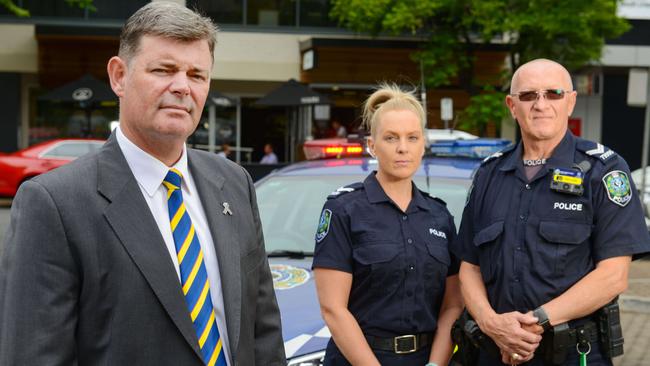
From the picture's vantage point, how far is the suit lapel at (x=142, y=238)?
2.19 metres

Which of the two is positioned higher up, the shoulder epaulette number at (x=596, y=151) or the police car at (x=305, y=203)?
the shoulder epaulette number at (x=596, y=151)

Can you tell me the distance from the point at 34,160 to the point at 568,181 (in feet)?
58.2

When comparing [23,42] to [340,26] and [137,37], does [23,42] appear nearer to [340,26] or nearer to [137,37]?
[340,26]

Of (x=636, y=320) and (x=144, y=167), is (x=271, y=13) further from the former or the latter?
(x=144, y=167)

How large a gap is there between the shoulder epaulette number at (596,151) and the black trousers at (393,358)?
1.01 meters

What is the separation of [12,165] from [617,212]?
17.9 metres

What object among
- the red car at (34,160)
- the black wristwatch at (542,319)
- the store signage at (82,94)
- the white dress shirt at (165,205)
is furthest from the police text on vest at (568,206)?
the store signage at (82,94)

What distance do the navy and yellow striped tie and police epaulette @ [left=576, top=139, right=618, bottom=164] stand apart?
5.92ft

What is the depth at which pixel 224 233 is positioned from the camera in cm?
244

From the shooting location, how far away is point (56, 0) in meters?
27.1

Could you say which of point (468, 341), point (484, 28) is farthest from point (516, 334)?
point (484, 28)

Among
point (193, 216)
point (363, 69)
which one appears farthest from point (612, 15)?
point (193, 216)

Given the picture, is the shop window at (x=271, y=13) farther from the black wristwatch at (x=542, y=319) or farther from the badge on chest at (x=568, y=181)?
the black wristwatch at (x=542, y=319)

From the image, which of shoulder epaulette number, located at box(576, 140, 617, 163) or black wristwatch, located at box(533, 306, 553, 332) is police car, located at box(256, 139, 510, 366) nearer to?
black wristwatch, located at box(533, 306, 553, 332)
